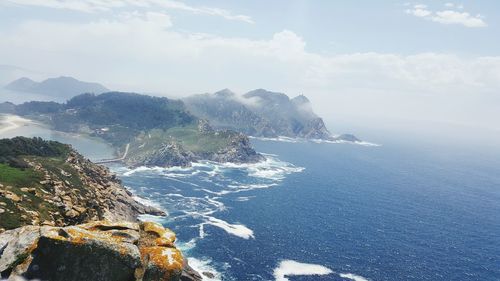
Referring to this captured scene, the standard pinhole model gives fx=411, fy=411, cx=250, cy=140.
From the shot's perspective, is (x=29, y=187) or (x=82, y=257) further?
(x=29, y=187)

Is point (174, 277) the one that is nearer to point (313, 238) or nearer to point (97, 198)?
Result: point (97, 198)

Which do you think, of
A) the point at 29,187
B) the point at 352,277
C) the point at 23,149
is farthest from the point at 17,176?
the point at 352,277

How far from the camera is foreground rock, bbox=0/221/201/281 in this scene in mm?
32094

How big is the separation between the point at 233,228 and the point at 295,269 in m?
42.9

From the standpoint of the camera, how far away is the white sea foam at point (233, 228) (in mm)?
161962

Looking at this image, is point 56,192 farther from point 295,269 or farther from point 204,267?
point 295,269

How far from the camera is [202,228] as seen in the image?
16512 cm

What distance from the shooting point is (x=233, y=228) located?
169125 millimetres

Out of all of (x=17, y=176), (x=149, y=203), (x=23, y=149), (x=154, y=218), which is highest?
(x=23, y=149)

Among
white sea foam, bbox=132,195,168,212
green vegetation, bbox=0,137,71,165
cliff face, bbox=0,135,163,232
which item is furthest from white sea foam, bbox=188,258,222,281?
green vegetation, bbox=0,137,71,165

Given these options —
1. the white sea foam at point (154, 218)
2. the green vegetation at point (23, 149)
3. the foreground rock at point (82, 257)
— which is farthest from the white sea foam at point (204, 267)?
the foreground rock at point (82, 257)

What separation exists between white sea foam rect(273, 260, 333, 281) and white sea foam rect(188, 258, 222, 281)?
18385mm

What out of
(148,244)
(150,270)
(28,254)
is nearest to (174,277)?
(150,270)

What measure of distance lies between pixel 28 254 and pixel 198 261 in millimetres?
102851
